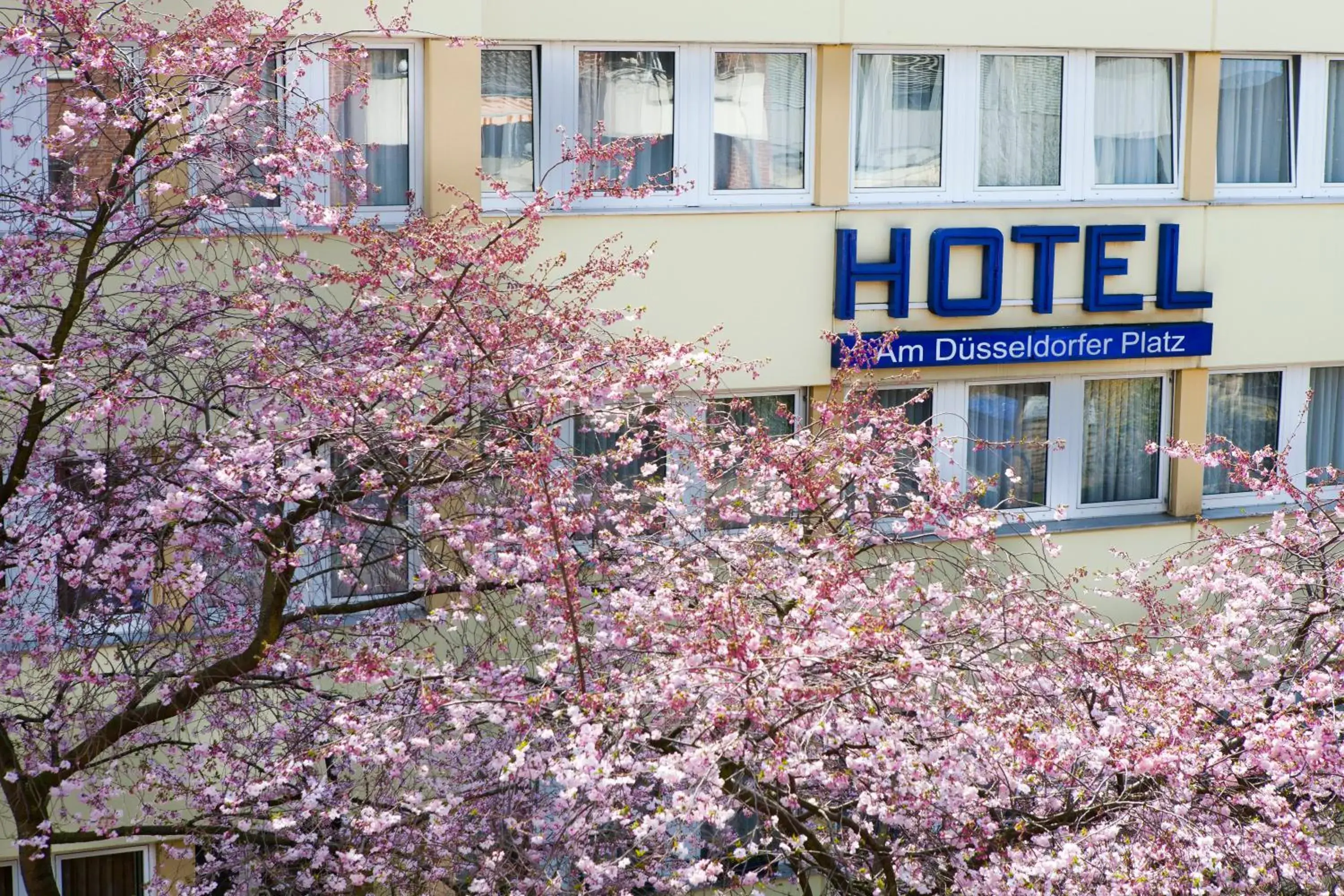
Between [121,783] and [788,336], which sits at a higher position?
[788,336]

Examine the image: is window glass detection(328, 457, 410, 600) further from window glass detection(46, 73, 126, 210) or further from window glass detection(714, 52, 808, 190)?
window glass detection(714, 52, 808, 190)

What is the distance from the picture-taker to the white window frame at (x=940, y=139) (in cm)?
1195

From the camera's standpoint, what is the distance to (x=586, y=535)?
8.12 metres

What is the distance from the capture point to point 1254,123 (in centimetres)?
1313

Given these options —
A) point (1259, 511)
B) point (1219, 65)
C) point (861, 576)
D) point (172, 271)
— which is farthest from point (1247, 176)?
point (172, 271)

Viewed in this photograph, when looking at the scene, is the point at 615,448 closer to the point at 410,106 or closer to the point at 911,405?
the point at 410,106

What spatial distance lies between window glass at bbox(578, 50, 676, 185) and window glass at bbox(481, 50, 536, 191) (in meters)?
0.39

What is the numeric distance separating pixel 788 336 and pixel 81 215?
4.68m

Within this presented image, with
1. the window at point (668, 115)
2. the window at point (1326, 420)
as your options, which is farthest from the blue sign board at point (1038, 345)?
the window at point (1326, 420)

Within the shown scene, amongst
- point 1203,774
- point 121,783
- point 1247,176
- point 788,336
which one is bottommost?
point 121,783

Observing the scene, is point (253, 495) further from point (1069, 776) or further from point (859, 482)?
point (1069, 776)

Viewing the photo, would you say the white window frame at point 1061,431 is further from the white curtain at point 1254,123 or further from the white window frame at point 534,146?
the white window frame at point 534,146

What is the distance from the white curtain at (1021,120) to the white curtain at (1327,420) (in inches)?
120

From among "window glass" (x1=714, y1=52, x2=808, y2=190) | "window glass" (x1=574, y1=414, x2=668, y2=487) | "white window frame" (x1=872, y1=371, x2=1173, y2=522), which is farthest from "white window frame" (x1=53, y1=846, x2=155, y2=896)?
"white window frame" (x1=872, y1=371, x2=1173, y2=522)
